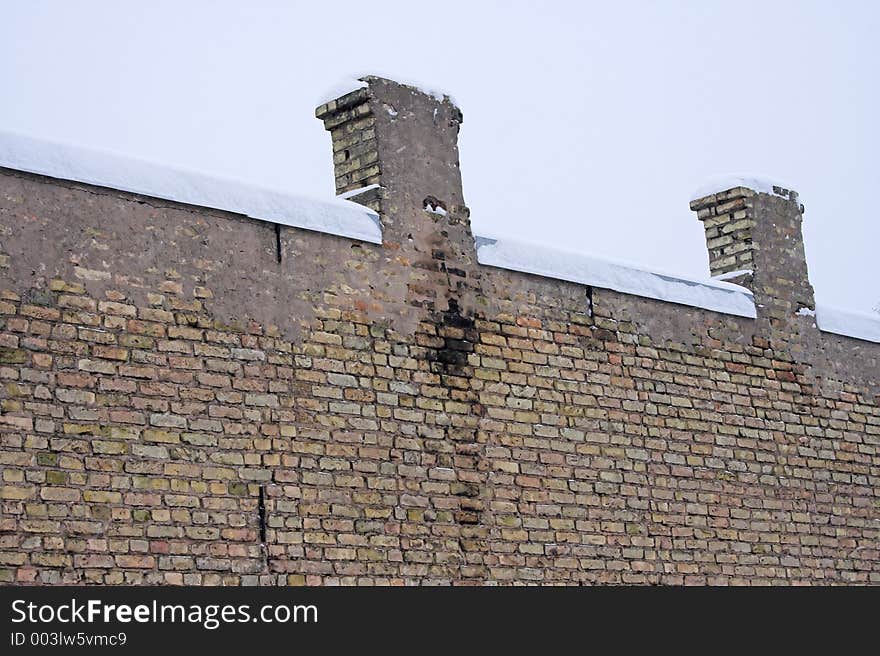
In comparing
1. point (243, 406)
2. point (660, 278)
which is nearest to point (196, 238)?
point (243, 406)

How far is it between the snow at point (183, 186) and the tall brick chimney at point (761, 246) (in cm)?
353

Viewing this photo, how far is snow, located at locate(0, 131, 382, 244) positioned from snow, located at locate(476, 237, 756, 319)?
100 cm

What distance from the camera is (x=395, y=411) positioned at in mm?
9367

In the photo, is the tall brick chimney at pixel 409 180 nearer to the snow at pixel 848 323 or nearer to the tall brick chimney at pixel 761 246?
the tall brick chimney at pixel 761 246

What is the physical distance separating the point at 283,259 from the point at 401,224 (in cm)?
98

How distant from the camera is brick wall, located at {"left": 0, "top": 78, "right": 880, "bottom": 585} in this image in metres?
8.07

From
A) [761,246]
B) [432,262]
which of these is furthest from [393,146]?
[761,246]

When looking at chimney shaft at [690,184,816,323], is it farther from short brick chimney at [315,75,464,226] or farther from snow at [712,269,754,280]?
short brick chimney at [315,75,464,226]

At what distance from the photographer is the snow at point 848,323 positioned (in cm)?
1240

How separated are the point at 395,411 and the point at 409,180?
1.52 meters

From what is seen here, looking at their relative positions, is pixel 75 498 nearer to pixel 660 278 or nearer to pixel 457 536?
pixel 457 536

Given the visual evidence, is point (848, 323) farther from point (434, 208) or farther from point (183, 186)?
point (183, 186)

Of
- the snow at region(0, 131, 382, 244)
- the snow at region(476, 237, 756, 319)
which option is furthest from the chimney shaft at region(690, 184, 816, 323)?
the snow at region(0, 131, 382, 244)

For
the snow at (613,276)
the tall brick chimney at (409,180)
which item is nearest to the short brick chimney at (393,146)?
the tall brick chimney at (409,180)
